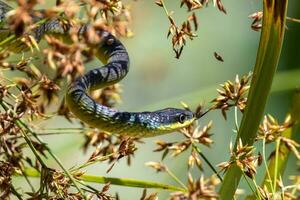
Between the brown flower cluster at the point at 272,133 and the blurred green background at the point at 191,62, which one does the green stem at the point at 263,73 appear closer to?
the brown flower cluster at the point at 272,133

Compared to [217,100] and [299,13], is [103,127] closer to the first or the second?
[217,100]

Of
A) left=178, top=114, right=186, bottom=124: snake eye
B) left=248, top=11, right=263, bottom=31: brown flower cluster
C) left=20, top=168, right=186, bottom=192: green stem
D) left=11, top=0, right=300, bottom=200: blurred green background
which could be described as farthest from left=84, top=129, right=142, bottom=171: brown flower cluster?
left=11, top=0, right=300, bottom=200: blurred green background

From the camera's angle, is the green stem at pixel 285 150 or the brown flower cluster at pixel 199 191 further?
the green stem at pixel 285 150

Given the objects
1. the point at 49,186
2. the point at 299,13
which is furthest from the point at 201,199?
the point at 299,13

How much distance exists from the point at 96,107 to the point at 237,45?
314 cm

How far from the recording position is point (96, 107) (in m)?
2.79

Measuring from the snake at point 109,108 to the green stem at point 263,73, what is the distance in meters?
0.35

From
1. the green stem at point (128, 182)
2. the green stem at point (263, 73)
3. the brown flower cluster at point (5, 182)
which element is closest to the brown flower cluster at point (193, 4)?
the green stem at point (263, 73)

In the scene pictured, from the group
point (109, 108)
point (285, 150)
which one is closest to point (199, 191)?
point (285, 150)

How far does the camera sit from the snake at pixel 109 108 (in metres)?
2.76

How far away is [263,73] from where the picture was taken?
2.22 meters

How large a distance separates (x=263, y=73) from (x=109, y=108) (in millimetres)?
810

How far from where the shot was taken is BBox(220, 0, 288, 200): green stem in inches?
87.1

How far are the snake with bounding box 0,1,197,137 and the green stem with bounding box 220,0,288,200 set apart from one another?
354 millimetres
